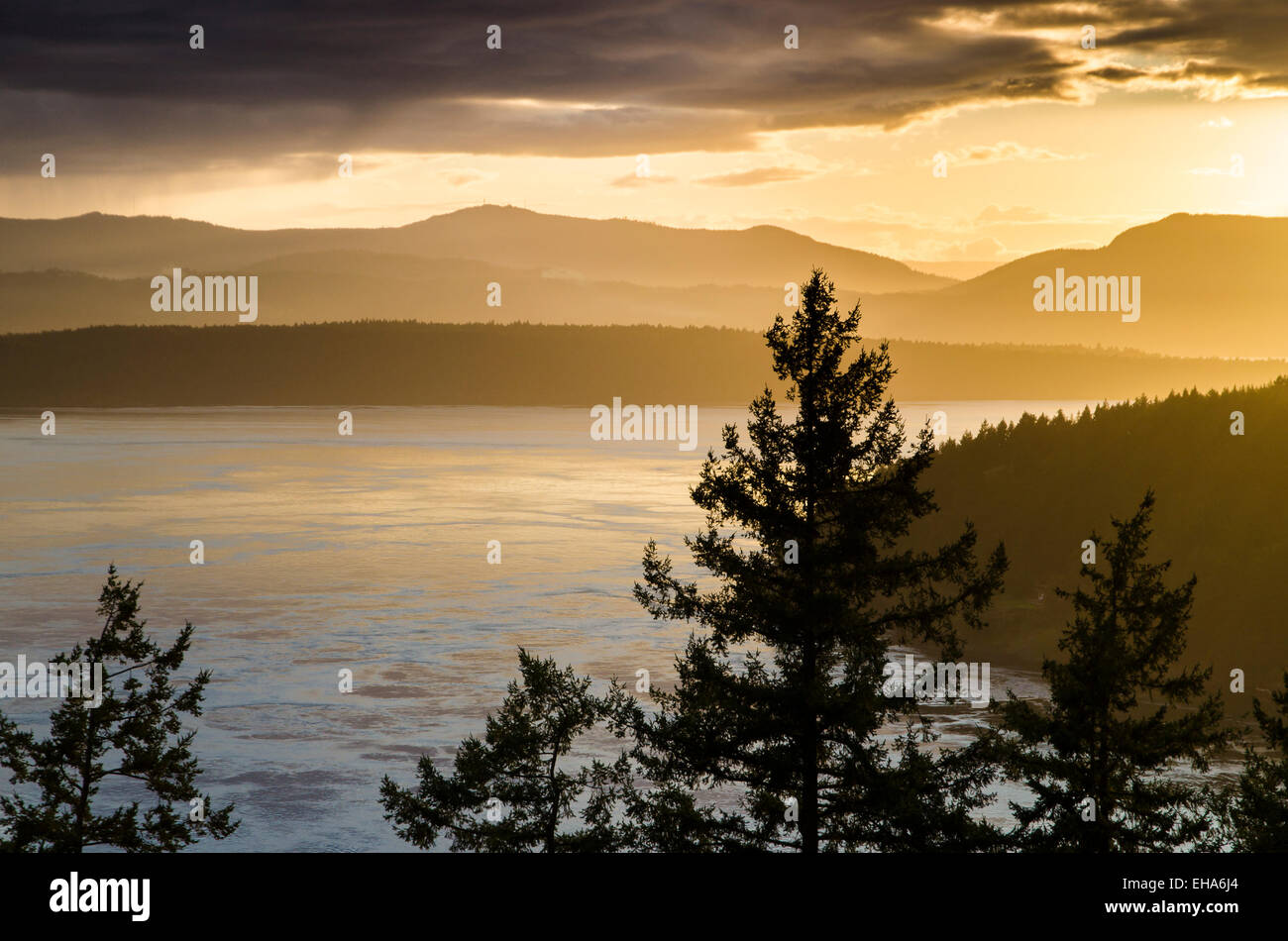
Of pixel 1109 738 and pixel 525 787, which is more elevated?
pixel 1109 738

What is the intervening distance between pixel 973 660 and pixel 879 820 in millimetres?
43608

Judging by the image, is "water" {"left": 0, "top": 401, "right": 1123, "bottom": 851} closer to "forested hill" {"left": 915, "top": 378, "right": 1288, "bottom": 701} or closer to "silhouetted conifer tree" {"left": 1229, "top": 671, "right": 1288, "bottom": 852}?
"forested hill" {"left": 915, "top": 378, "right": 1288, "bottom": 701}

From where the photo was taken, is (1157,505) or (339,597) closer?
(339,597)

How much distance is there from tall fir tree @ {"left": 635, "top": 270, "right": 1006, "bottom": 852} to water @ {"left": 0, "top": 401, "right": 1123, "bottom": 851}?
15.0 metres

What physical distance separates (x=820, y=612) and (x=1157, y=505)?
57637 mm

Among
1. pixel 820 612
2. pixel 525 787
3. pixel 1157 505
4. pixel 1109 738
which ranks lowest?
pixel 525 787

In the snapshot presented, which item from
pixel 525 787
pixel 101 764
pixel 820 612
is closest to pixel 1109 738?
pixel 820 612

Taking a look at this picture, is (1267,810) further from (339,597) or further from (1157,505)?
(339,597)

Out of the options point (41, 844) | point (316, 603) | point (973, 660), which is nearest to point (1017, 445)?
point (973, 660)

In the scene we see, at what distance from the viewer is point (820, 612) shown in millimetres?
17203
